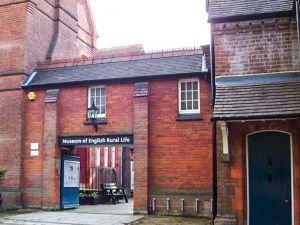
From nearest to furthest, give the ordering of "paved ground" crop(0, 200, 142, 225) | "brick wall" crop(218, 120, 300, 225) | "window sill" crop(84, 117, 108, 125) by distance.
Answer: "brick wall" crop(218, 120, 300, 225), "paved ground" crop(0, 200, 142, 225), "window sill" crop(84, 117, 108, 125)

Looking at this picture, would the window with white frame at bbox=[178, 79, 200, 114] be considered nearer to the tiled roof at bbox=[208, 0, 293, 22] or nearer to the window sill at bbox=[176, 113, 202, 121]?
the window sill at bbox=[176, 113, 202, 121]

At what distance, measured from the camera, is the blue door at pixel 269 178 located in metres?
11.8

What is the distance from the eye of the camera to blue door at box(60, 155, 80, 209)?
1877 centimetres

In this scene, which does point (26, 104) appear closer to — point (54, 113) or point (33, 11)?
point (54, 113)

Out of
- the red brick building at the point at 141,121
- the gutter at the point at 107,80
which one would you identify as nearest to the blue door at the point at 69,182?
the red brick building at the point at 141,121

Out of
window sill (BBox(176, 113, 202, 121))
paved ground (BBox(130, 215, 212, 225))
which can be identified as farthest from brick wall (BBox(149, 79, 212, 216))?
paved ground (BBox(130, 215, 212, 225))

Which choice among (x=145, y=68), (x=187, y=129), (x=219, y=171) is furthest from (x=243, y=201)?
(x=145, y=68)

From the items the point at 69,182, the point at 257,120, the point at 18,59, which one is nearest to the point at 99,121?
the point at 69,182

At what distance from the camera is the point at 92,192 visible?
909 inches

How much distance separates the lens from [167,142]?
16891 mm

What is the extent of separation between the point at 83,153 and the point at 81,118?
727 centimetres

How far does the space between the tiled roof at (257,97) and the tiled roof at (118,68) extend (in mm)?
4505

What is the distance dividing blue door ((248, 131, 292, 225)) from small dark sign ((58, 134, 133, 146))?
6411 millimetres

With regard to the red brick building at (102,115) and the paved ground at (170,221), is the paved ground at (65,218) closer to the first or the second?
the paved ground at (170,221)
